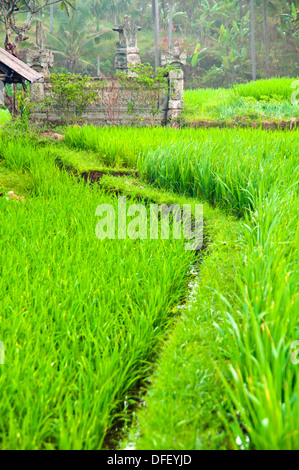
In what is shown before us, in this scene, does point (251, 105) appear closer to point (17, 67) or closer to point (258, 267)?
point (17, 67)

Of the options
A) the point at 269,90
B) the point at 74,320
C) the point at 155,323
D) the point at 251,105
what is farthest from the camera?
the point at 269,90

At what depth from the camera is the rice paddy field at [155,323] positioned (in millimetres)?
1458

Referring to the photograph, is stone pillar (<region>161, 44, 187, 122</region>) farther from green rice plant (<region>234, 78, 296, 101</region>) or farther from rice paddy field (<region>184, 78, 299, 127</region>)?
green rice plant (<region>234, 78, 296, 101</region>)

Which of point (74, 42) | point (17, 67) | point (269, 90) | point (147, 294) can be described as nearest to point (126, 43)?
point (269, 90)

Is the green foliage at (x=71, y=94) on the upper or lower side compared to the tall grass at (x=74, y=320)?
upper

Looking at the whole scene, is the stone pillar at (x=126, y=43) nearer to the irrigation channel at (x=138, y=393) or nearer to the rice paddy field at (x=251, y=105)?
the rice paddy field at (x=251, y=105)

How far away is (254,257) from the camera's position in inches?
88.1

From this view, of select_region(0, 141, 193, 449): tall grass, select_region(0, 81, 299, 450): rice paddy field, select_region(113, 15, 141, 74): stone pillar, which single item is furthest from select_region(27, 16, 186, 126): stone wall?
select_region(0, 141, 193, 449): tall grass

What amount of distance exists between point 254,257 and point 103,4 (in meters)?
38.0

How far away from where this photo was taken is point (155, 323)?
2359mm

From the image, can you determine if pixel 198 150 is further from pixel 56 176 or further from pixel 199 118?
pixel 199 118

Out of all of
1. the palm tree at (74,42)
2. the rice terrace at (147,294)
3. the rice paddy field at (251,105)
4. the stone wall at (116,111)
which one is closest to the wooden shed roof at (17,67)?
the rice terrace at (147,294)

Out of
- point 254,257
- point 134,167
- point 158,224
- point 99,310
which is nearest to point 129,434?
point 99,310
